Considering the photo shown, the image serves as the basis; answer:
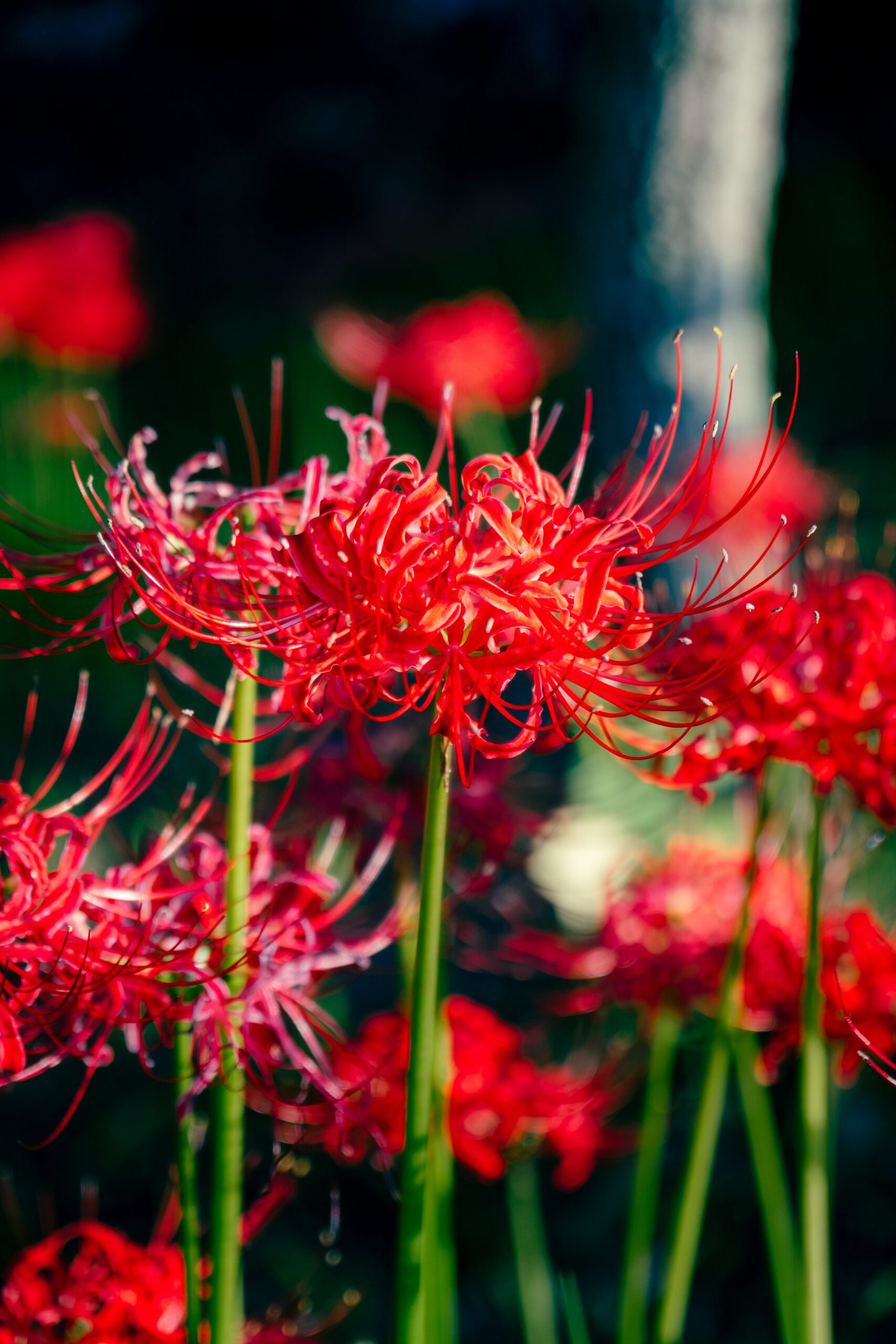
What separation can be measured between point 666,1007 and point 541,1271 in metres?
0.58

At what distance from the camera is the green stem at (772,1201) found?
2.69 feet

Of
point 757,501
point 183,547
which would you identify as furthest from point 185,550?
point 757,501

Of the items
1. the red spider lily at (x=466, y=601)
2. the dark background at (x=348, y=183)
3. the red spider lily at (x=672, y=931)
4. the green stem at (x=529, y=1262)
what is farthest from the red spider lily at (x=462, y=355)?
the red spider lily at (x=466, y=601)

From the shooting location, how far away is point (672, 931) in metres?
0.96

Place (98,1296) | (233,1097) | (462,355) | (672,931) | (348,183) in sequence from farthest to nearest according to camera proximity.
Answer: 1. (348,183)
2. (462,355)
3. (672,931)
4. (98,1296)
5. (233,1097)

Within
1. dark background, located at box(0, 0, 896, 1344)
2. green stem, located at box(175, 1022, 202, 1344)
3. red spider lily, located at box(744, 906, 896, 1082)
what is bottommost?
green stem, located at box(175, 1022, 202, 1344)

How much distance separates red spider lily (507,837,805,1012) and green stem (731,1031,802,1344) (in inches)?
2.6

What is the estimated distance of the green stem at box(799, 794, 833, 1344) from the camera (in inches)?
26.3

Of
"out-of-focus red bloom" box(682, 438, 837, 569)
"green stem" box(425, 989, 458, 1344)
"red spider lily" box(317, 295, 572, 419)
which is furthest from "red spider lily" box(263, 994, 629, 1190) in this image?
"red spider lily" box(317, 295, 572, 419)

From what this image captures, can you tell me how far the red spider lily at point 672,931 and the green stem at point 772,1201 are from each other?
0.22 ft

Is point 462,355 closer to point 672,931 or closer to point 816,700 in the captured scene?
point 672,931

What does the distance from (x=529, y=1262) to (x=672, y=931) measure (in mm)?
471

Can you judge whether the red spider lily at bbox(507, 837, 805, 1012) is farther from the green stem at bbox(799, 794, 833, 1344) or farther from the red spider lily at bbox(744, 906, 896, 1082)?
the green stem at bbox(799, 794, 833, 1344)

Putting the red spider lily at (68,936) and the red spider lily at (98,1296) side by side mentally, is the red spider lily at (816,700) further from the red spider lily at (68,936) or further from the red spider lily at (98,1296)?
the red spider lily at (98,1296)
